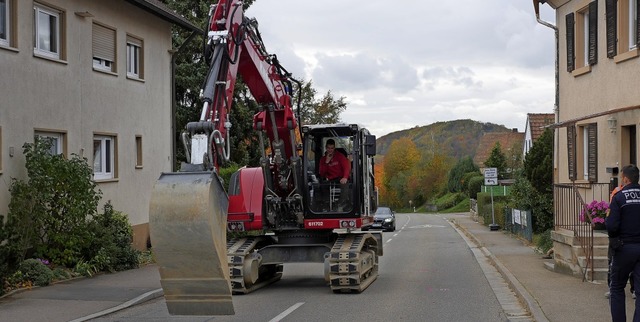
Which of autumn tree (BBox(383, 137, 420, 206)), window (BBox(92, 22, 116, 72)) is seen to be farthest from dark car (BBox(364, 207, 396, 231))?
autumn tree (BBox(383, 137, 420, 206))

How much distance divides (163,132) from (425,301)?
42.5 feet

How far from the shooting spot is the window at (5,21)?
17.1 metres

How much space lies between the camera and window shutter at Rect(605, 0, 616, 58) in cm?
1692

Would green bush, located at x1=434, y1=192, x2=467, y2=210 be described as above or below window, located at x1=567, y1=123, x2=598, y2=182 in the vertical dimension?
below

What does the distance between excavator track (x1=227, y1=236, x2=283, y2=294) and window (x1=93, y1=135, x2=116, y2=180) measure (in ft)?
19.4

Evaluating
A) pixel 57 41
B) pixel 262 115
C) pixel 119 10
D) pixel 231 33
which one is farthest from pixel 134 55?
pixel 231 33

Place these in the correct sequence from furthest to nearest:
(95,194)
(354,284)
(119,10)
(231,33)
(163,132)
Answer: (163,132)
(119,10)
(95,194)
(354,284)
(231,33)

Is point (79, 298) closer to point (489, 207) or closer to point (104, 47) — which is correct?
point (104, 47)

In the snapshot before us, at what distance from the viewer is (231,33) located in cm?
1298

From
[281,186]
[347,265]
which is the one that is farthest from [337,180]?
[347,265]

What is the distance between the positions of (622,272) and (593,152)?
9.35 m

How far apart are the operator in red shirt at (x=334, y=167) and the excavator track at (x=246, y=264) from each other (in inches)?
67.7

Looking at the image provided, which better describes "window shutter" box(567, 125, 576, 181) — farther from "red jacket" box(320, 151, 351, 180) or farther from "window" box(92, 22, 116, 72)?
"window" box(92, 22, 116, 72)

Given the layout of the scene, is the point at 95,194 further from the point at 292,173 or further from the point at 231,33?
the point at 231,33
